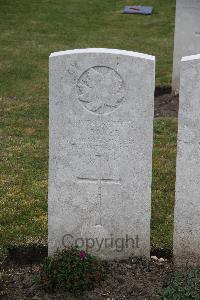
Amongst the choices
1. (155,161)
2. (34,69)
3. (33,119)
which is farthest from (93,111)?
(34,69)

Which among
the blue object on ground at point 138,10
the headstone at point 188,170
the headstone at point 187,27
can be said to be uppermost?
the blue object on ground at point 138,10

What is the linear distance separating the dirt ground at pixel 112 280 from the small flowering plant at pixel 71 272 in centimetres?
6

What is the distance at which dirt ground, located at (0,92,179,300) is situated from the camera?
5016 mm

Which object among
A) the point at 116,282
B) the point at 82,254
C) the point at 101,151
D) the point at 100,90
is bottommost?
the point at 116,282

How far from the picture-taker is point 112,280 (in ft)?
17.0

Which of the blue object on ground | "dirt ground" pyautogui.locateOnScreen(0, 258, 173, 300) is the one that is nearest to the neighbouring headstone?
"dirt ground" pyautogui.locateOnScreen(0, 258, 173, 300)

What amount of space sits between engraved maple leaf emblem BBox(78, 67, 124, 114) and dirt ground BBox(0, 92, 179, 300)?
4.41ft

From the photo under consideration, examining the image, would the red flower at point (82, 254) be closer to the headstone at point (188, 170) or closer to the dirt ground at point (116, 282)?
the dirt ground at point (116, 282)

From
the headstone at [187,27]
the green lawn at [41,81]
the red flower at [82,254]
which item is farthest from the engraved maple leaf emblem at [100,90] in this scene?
the headstone at [187,27]

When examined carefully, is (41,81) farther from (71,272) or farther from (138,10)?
(138,10)

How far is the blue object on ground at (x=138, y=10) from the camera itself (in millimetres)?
18016

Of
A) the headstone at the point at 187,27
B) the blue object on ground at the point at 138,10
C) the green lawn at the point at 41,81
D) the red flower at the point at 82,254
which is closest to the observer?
the red flower at the point at 82,254

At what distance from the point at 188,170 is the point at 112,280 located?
107 centimetres

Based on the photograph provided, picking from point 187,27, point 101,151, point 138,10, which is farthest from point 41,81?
point 138,10
